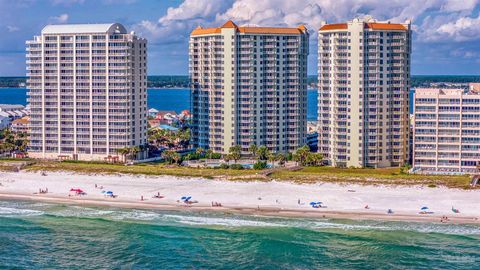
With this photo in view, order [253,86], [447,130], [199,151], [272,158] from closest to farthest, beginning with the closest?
[447,130], [272,158], [253,86], [199,151]

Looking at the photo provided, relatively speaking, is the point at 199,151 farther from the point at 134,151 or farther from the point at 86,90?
the point at 86,90

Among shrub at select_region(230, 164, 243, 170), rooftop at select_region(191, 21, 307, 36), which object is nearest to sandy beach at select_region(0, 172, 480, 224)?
shrub at select_region(230, 164, 243, 170)

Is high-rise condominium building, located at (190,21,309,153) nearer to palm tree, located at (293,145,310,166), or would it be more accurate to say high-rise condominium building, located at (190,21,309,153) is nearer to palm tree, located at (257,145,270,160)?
palm tree, located at (257,145,270,160)

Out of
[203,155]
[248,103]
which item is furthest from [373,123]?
[203,155]

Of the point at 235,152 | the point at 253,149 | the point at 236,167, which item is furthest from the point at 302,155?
the point at 235,152

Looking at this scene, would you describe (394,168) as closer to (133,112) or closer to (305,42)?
(305,42)
